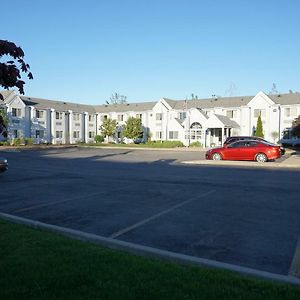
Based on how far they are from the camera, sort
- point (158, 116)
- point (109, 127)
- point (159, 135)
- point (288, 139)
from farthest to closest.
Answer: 1. point (158, 116)
2. point (159, 135)
3. point (109, 127)
4. point (288, 139)

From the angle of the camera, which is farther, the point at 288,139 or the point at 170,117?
the point at 170,117

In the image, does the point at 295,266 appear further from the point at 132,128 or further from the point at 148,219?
the point at 132,128

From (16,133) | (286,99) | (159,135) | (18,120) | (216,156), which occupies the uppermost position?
(286,99)

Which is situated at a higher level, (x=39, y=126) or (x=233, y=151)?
(x=39, y=126)

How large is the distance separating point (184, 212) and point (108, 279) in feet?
16.2

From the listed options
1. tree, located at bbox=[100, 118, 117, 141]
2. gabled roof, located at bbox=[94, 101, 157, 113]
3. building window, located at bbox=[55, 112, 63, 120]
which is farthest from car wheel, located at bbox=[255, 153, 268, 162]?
building window, located at bbox=[55, 112, 63, 120]

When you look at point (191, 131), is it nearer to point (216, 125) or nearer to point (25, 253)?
point (216, 125)

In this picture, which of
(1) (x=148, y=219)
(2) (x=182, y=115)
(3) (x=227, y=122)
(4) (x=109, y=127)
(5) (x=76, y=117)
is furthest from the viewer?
(5) (x=76, y=117)

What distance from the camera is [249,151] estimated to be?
2706 centimetres

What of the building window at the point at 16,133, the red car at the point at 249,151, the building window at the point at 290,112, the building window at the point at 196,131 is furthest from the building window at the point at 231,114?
the red car at the point at 249,151

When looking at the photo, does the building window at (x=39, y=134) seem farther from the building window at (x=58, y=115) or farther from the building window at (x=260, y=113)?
the building window at (x=260, y=113)

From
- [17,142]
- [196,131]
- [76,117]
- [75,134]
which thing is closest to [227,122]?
[196,131]

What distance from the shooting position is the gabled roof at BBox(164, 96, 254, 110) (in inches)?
2422

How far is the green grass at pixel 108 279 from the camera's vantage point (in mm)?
4195
